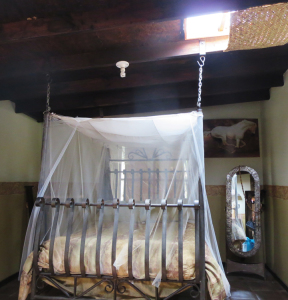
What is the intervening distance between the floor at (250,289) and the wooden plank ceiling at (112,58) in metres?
2.36

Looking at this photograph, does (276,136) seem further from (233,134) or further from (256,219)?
(256,219)

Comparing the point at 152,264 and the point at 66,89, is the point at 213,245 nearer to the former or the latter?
the point at 152,264

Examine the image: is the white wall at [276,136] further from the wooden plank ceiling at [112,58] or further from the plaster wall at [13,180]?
the plaster wall at [13,180]

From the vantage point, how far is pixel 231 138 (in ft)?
13.4

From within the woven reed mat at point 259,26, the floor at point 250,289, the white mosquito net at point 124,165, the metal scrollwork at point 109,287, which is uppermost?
the woven reed mat at point 259,26

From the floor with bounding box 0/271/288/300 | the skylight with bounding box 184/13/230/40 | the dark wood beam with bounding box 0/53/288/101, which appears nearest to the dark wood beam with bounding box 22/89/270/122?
the dark wood beam with bounding box 0/53/288/101

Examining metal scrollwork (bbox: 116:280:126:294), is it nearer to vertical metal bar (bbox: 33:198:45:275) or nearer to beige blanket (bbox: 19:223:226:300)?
beige blanket (bbox: 19:223:226:300)

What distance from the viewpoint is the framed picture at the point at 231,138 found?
402 centimetres

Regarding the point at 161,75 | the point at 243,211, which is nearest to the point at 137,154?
the point at 161,75

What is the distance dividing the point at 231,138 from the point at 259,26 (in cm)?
255

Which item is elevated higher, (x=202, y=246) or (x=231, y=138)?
(x=231, y=138)

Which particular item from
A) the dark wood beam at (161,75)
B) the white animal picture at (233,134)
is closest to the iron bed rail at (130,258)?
the dark wood beam at (161,75)

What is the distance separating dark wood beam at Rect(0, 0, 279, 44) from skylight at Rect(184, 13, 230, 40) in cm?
36

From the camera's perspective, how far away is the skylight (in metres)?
2.04
